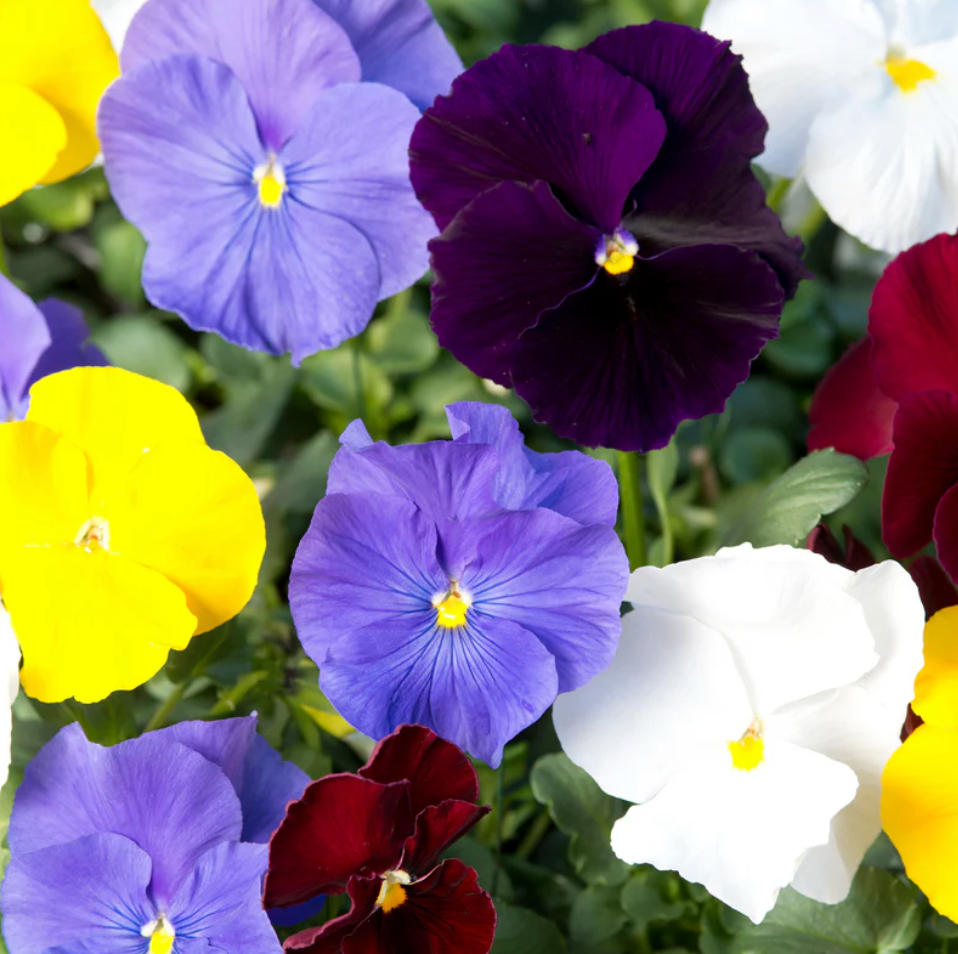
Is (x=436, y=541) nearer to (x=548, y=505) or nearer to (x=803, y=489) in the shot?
(x=548, y=505)

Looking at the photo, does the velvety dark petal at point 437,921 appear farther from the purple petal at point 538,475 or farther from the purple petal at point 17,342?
the purple petal at point 17,342

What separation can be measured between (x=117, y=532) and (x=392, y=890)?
0.67ft

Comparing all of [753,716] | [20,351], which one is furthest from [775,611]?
[20,351]

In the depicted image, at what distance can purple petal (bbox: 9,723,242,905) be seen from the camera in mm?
567

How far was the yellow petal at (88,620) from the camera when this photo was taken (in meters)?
0.57

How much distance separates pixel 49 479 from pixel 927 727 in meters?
0.41

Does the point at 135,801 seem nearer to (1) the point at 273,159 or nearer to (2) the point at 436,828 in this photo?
(2) the point at 436,828

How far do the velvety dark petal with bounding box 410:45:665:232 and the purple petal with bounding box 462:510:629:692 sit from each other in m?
0.16

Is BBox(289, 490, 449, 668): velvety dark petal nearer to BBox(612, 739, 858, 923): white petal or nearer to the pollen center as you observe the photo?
BBox(612, 739, 858, 923): white petal

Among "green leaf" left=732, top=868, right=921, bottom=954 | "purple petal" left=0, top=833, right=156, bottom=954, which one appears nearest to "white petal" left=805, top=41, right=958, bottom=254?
"green leaf" left=732, top=868, right=921, bottom=954

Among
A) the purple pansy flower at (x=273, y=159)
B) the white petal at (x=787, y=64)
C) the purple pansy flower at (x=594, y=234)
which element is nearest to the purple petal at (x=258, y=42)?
the purple pansy flower at (x=273, y=159)

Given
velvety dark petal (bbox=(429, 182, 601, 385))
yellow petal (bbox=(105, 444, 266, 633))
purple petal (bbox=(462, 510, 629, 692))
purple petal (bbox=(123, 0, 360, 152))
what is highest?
purple petal (bbox=(123, 0, 360, 152))

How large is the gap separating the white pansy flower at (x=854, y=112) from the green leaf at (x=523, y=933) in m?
0.41

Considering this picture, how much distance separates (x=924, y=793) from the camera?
0.56 meters
